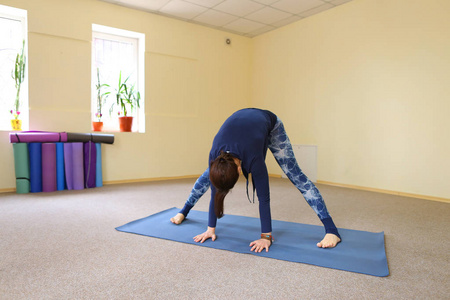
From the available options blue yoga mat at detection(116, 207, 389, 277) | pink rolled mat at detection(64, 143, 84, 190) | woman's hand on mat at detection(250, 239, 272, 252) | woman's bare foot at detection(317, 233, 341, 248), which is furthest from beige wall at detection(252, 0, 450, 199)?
pink rolled mat at detection(64, 143, 84, 190)

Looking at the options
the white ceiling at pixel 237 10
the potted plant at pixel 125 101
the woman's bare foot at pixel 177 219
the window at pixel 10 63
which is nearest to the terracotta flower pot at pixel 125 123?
the potted plant at pixel 125 101

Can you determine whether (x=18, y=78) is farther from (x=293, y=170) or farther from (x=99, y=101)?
(x=293, y=170)

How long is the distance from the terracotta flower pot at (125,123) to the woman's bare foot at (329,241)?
3387 mm

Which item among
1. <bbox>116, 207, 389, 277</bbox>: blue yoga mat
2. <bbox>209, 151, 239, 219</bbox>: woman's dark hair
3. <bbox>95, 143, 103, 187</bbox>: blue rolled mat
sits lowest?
<bbox>116, 207, 389, 277</bbox>: blue yoga mat

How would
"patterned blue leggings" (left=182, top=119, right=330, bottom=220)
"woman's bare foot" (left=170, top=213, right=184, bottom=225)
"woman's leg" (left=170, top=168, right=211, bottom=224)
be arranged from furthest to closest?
"woman's bare foot" (left=170, top=213, right=184, bottom=225) → "woman's leg" (left=170, top=168, right=211, bottom=224) → "patterned blue leggings" (left=182, top=119, right=330, bottom=220)

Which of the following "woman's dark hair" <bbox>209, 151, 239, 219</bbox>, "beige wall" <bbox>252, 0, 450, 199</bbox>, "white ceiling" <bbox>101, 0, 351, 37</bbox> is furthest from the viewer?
"white ceiling" <bbox>101, 0, 351, 37</bbox>

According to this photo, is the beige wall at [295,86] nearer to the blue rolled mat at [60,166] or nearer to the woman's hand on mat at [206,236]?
the blue rolled mat at [60,166]

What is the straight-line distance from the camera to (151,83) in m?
4.66

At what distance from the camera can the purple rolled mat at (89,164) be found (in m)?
3.93

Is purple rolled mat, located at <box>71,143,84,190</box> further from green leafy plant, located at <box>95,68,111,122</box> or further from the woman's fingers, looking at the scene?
the woman's fingers

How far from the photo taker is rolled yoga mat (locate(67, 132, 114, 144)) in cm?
381

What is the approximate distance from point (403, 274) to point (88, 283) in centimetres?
150

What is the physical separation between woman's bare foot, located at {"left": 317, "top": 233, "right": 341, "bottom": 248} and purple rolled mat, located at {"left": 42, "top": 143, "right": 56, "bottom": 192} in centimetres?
313

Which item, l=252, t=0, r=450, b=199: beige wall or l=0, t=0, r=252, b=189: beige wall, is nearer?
l=252, t=0, r=450, b=199: beige wall
